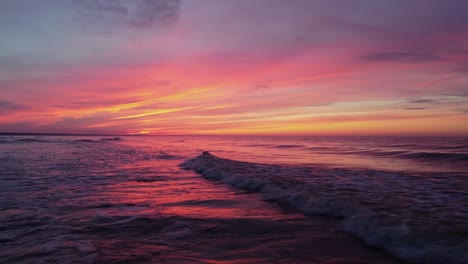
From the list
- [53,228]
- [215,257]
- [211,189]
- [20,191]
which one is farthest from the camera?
[211,189]

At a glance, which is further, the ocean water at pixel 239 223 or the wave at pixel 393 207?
the wave at pixel 393 207

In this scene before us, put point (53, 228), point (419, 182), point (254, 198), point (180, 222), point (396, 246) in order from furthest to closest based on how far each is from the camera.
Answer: point (419, 182), point (254, 198), point (180, 222), point (53, 228), point (396, 246)

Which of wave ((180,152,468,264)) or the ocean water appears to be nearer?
the ocean water

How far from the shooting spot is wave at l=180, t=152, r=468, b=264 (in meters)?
4.93

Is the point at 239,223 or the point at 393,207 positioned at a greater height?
the point at 393,207

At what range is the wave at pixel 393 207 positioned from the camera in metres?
4.93

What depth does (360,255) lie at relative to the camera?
463cm

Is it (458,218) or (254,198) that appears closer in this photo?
(458,218)

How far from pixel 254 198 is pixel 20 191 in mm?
7390

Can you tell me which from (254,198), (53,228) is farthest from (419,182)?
(53,228)

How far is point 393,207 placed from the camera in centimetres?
708

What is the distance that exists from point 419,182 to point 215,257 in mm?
9782

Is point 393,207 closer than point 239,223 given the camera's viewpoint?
No

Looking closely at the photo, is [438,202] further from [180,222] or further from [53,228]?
[53,228]
